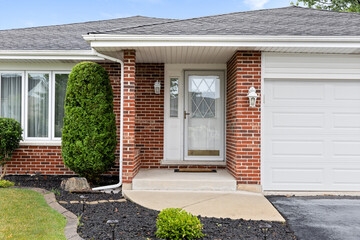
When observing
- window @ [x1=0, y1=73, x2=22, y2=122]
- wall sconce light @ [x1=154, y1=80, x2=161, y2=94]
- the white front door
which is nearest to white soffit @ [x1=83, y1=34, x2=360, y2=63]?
wall sconce light @ [x1=154, y1=80, x2=161, y2=94]

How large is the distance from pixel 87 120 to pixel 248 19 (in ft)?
13.2

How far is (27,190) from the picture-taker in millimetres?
5445

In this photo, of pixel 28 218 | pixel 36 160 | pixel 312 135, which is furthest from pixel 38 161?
pixel 312 135

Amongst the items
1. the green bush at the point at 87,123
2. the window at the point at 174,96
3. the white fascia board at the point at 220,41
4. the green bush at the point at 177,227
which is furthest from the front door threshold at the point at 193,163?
the green bush at the point at 177,227

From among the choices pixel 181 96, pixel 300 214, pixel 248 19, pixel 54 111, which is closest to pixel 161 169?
pixel 181 96

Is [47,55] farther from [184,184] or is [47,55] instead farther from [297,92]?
[297,92]

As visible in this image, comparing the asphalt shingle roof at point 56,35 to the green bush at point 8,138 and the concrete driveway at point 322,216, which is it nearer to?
the green bush at point 8,138

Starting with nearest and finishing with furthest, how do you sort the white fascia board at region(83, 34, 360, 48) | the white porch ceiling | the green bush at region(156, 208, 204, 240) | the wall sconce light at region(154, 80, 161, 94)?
the green bush at region(156, 208, 204, 240) < the white fascia board at region(83, 34, 360, 48) < the white porch ceiling < the wall sconce light at region(154, 80, 161, 94)

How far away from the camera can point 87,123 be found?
19.2 ft

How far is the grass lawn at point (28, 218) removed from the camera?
3.49 meters

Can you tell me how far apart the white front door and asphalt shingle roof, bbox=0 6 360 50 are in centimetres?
129

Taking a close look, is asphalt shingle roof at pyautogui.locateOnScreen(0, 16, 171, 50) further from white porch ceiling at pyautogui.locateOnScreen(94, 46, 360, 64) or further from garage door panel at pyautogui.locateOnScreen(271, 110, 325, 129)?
garage door panel at pyautogui.locateOnScreen(271, 110, 325, 129)

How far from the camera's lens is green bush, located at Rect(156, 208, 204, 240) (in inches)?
129

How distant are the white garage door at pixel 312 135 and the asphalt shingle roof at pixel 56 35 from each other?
13.8 feet
